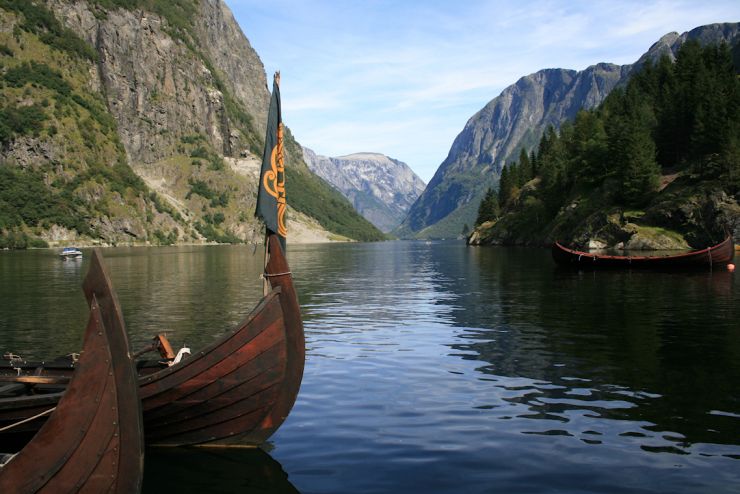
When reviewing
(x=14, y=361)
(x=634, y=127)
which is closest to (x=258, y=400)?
(x=14, y=361)

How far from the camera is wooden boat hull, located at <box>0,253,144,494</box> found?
358 inches

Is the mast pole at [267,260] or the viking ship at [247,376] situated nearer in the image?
the viking ship at [247,376]

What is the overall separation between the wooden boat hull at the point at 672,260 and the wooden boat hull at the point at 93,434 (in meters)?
64.6

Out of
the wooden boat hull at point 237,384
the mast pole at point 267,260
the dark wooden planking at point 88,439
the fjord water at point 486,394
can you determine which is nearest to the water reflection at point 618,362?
the fjord water at point 486,394

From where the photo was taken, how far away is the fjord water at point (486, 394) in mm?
12523

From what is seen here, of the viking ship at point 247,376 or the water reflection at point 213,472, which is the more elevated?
the viking ship at point 247,376

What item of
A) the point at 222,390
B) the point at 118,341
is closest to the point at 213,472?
the point at 222,390

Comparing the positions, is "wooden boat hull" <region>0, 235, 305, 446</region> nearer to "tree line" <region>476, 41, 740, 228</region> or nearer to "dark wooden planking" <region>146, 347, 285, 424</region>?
"dark wooden planking" <region>146, 347, 285, 424</region>

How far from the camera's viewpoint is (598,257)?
70.2 metres

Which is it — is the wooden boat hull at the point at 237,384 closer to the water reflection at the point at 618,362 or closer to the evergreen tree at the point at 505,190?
the water reflection at the point at 618,362

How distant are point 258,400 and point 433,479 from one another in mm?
3982

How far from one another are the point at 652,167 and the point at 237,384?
110m

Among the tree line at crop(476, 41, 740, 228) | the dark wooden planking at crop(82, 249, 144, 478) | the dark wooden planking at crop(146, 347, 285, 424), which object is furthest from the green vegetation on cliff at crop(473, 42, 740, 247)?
the dark wooden planking at crop(82, 249, 144, 478)

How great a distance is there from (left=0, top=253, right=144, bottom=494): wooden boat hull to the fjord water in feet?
10.8
